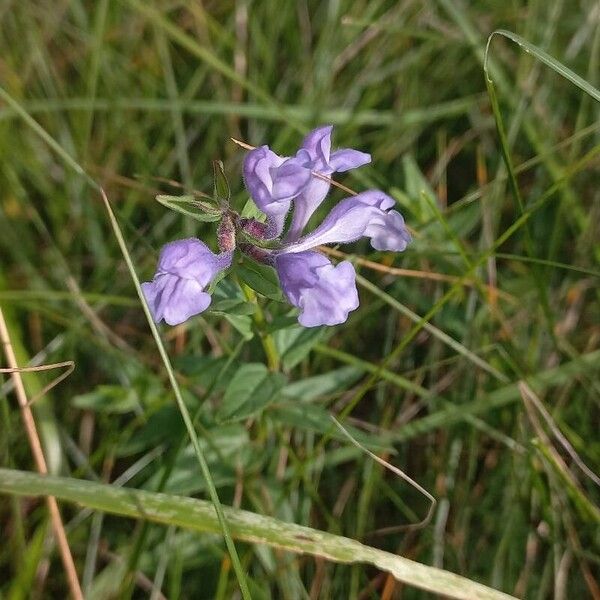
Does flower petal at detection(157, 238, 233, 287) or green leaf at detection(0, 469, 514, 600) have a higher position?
flower petal at detection(157, 238, 233, 287)

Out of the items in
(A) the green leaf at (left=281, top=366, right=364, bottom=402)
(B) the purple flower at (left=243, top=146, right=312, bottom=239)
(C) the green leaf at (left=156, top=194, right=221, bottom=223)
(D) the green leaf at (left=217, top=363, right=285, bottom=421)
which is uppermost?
(B) the purple flower at (left=243, top=146, right=312, bottom=239)

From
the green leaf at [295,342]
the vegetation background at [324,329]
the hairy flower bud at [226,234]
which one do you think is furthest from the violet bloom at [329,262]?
the green leaf at [295,342]

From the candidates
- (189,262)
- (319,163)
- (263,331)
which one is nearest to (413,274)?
(263,331)

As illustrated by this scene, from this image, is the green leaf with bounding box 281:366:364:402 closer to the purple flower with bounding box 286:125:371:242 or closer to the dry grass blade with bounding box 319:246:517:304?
the dry grass blade with bounding box 319:246:517:304

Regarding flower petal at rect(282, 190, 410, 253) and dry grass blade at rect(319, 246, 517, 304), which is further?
dry grass blade at rect(319, 246, 517, 304)

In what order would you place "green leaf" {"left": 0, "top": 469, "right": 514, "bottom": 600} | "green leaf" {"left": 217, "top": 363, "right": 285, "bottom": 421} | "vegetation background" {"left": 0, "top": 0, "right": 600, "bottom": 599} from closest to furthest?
1. "green leaf" {"left": 0, "top": 469, "right": 514, "bottom": 600}
2. "green leaf" {"left": 217, "top": 363, "right": 285, "bottom": 421}
3. "vegetation background" {"left": 0, "top": 0, "right": 600, "bottom": 599}

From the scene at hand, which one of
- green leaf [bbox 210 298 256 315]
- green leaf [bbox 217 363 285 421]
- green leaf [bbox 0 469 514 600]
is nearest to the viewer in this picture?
green leaf [bbox 0 469 514 600]

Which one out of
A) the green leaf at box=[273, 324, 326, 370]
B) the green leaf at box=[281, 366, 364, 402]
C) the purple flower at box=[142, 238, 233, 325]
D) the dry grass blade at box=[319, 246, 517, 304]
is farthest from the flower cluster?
the green leaf at box=[281, 366, 364, 402]
